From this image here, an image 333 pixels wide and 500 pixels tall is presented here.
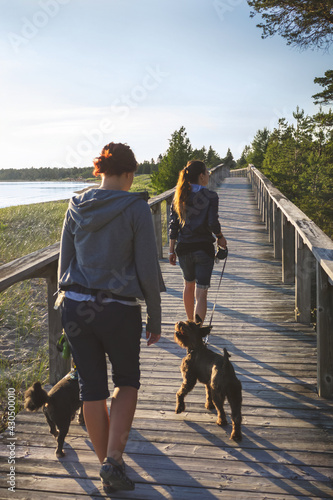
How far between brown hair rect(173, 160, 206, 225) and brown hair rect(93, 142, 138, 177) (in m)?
1.78

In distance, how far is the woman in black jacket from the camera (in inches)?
163

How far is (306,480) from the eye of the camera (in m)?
2.51

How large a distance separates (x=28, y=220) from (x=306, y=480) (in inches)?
763

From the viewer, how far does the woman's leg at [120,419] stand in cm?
230

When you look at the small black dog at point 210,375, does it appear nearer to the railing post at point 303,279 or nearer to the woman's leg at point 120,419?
the woman's leg at point 120,419

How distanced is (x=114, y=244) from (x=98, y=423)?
880 mm

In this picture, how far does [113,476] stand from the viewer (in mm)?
2295

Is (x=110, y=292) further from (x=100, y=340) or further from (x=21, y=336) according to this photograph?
(x=21, y=336)

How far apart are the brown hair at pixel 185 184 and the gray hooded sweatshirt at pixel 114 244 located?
1.82m

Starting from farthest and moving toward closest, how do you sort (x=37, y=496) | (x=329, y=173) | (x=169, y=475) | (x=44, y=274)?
(x=329, y=173) → (x=44, y=274) → (x=169, y=475) → (x=37, y=496)

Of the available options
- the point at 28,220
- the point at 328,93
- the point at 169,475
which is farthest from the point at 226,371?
the point at 328,93

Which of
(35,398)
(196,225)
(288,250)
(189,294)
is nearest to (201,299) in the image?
(189,294)

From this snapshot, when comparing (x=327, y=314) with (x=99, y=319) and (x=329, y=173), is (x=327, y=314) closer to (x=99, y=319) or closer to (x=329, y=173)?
(x=99, y=319)

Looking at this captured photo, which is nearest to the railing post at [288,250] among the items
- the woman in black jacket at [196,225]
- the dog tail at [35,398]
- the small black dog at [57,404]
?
the woman in black jacket at [196,225]
